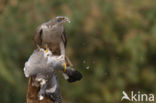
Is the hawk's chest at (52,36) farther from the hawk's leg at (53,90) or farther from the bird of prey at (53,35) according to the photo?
the hawk's leg at (53,90)

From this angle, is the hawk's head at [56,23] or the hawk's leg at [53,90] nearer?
the hawk's head at [56,23]

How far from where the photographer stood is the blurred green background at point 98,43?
5.79 m

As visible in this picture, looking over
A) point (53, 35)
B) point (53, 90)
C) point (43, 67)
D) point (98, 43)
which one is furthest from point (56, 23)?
point (98, 43)

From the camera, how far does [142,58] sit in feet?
22.2

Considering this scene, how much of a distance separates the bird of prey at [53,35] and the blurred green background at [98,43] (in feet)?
9.98

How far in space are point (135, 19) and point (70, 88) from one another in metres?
1.44

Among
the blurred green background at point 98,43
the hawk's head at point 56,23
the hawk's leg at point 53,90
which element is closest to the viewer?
the hawk's head at point 56,23

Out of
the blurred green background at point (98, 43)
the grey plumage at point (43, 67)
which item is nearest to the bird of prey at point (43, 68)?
the grey plumage at point (43, 67)

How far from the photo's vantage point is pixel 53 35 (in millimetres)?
2529

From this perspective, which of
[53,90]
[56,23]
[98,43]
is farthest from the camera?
[98,43]

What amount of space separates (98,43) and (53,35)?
419cm

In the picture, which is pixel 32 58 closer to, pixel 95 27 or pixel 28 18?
pixel 28 18

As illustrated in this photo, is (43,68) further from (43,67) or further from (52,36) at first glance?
(52,36)

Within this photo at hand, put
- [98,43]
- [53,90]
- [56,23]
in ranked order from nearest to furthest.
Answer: [56,23] < [53,90] < [98,43]
